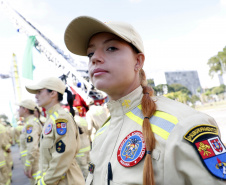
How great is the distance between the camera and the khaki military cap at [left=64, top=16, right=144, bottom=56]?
1139 millimetres

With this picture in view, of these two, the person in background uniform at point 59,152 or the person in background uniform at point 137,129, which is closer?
the person in background uniform at point 137,129

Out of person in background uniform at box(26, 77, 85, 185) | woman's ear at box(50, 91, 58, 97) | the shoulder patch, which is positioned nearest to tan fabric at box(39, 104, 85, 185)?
person in background uniform at box(26, 77, 85, 185)

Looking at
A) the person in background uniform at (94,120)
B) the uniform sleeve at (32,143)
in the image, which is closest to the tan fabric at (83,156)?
the person in background uniform at (94,120)

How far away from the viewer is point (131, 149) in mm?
1013

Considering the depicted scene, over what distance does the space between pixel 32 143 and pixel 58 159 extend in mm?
2185

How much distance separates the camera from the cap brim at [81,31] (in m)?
1.17

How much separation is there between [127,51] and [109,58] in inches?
5.1

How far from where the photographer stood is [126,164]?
98 cm

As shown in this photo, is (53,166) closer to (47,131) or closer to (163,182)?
(47,131)

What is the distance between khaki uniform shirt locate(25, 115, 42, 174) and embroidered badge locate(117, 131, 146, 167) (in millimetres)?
3628

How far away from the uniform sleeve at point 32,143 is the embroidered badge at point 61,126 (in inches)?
79.8

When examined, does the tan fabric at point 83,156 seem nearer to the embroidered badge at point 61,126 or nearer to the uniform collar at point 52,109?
the uniform collar at point 52,109

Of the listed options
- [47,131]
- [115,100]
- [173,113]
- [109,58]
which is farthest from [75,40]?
[47,131]

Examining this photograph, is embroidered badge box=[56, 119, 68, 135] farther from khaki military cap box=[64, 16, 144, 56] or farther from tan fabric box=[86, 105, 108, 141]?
tan fabric box=[86, 105, 108, 141]
